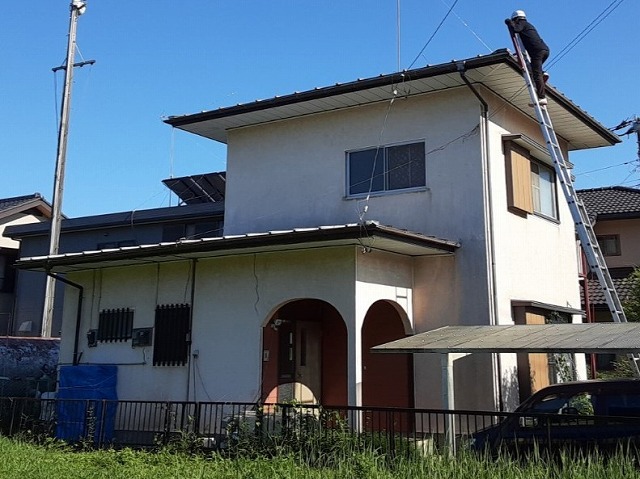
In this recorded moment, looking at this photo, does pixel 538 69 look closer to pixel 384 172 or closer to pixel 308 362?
pixel 384 172

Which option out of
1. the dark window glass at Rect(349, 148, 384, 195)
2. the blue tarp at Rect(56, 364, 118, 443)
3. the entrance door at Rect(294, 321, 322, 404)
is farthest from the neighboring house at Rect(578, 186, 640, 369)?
the blue tarp at Rect(56, 364, 118, 443)

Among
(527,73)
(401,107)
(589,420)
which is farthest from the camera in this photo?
(401,107)

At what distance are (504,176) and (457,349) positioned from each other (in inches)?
199

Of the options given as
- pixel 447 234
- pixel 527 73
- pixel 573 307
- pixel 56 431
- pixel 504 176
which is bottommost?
pixel 56 431

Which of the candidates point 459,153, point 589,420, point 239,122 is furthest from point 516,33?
point 589,420

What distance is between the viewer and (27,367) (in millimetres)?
16984

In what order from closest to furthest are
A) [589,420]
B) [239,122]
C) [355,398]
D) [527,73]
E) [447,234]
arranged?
1. [589,420]
2. [355,398]
3. [527,73]
4. [447,234]
5. [239,122]

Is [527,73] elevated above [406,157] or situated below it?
above

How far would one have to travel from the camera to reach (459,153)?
514 inches

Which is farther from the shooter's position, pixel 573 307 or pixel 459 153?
pixel 573 307

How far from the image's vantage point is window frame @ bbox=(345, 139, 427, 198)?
13.5 m

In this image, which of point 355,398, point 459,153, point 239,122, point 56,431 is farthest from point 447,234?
point 56,431

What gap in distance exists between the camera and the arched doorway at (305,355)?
505 inches

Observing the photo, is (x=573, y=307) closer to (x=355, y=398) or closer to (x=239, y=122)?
(x=355, y=398)
